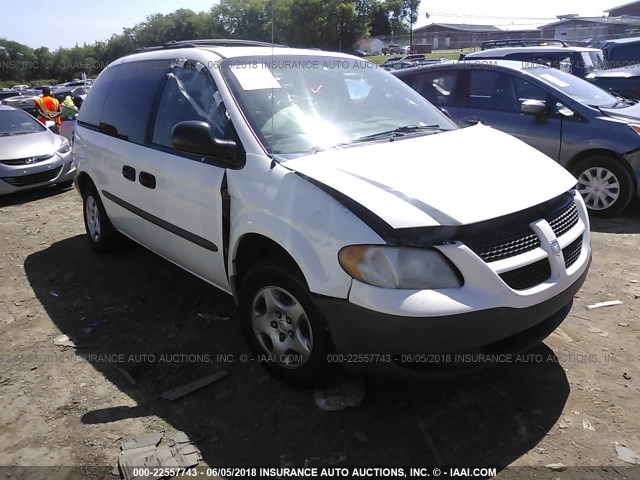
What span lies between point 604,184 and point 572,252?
371 cm

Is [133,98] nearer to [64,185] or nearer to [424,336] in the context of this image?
[424,336]

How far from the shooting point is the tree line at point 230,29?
5478cm

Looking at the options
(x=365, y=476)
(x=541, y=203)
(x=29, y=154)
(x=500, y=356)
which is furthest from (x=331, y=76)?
(x=29, y=154)

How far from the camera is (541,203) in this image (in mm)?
2512

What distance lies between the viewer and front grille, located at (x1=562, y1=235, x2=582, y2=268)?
2607 millimetres

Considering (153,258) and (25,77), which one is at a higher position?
(25,77)

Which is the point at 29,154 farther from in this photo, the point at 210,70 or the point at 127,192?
the point at 210,70

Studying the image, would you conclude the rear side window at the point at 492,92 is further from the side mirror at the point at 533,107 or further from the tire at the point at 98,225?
the tire at the point at 98,225

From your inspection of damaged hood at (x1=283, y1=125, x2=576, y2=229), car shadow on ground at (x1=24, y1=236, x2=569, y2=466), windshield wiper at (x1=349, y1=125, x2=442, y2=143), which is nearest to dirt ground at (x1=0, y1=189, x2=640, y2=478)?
car shadow on ground at (x1=24, y1=236, x2=569, y2=466)

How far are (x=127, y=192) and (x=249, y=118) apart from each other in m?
1.59

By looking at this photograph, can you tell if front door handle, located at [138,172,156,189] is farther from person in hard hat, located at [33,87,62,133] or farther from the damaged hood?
person in hard hat, located at [33,87,62,133]

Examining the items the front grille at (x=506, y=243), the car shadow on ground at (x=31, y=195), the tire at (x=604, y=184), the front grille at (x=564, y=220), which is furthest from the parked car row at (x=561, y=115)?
the car shadow on ground at (x=31, y=195)

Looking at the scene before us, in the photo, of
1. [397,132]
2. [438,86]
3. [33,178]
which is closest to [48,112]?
[33,178]

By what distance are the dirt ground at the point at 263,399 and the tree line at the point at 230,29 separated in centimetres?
5269
